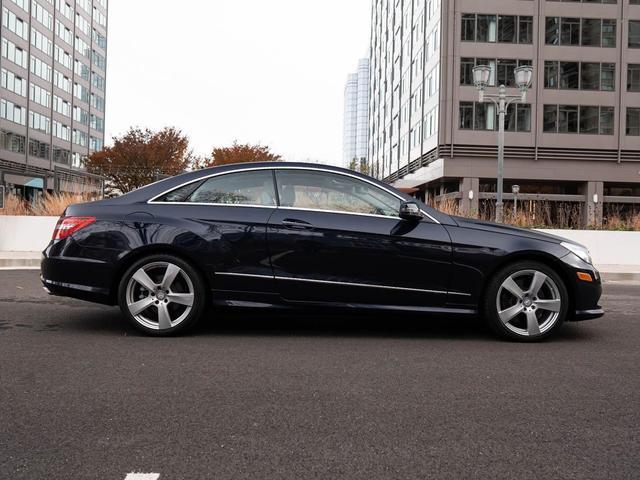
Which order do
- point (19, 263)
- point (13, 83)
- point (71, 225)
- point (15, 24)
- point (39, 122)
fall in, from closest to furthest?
point (71, 225), point (19, 263), point (15, 24), point (13, 83), point (39, 122)

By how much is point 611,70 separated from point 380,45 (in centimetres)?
3510

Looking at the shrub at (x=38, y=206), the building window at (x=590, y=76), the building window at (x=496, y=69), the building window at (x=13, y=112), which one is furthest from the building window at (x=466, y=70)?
the building window at (x=13, y=112)

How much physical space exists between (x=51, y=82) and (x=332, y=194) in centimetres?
7266

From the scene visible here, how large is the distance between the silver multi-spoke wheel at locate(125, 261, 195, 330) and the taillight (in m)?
0.65

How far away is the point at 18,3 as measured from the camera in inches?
2406

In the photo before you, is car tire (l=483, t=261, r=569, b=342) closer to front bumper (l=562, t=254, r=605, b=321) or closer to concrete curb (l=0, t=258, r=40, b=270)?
front bumper (l=562, t=254, r=605, b=321)

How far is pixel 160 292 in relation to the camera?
5.49 metres

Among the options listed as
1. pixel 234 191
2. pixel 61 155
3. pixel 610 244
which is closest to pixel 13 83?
pixel 61 155

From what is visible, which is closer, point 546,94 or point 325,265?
point 325,265

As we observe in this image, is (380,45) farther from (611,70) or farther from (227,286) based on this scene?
(227,286)

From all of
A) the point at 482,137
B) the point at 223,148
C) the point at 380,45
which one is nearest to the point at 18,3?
the point at 223,148

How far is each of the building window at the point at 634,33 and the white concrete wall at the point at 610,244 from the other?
103 ft

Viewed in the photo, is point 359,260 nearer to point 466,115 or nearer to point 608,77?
point 466,115

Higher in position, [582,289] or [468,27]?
[468,27]
